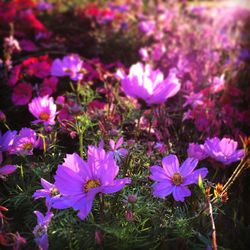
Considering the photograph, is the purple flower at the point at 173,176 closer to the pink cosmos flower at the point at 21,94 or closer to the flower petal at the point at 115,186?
the flower petal at the point at 115,186

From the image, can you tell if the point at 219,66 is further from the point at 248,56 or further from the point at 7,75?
the point at 7,75

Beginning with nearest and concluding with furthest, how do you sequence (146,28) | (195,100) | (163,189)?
(163,189) < (195,100) < (146,28)

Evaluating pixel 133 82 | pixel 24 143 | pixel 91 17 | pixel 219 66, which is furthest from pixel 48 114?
pixel 91 17

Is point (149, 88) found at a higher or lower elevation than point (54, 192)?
higher

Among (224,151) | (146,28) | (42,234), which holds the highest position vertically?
(224,151)

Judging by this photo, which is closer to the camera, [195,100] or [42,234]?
[42,234]

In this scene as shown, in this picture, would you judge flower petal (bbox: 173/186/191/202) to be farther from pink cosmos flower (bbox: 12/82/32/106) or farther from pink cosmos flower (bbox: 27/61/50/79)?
pink cosmos flower (bbox: 27/61/50/79)

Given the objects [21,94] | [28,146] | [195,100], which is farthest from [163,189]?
[21,94]

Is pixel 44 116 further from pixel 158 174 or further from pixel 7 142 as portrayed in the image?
pixel 158 174
